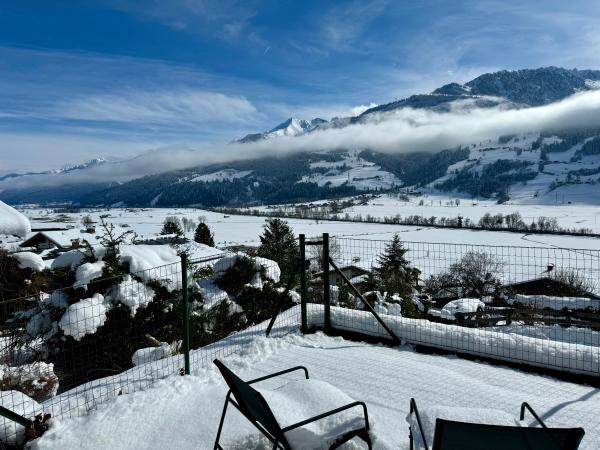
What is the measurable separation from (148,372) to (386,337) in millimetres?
3171

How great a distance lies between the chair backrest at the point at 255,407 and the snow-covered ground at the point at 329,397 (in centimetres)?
27

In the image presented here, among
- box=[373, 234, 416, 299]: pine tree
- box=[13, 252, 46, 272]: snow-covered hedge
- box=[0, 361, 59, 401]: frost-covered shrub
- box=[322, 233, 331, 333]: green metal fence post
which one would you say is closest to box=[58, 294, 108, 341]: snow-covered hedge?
box=[0, 361, 59, 401]: frost-covered shrub

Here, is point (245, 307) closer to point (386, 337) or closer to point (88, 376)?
point (88, 376)

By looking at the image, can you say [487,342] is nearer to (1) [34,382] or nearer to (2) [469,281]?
(1) [34,382]

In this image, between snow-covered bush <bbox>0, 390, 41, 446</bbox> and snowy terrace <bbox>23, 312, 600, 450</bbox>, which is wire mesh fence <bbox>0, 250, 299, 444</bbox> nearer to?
snowy terrace <bbox>23, 312, 600, 450</bbox>

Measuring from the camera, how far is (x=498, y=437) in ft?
6.22

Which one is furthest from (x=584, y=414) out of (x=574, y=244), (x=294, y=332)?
(x=574, y=244)

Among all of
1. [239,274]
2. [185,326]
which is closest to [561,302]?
[239,274]

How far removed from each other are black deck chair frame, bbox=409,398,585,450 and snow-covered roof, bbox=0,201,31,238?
160 inches

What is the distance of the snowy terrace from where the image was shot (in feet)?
10.9

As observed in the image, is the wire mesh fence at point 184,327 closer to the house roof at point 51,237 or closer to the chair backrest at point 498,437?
the chair backrest at point 498,437

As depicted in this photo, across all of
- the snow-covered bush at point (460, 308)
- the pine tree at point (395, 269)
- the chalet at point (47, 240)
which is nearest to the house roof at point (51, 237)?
the chalet at point (47, 240)

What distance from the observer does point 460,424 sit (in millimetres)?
1882

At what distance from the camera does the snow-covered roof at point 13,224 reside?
397 centimetres
